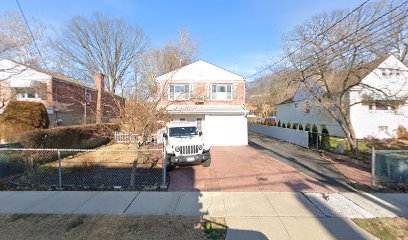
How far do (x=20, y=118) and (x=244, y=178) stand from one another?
488 inches

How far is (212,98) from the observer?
17500 mm

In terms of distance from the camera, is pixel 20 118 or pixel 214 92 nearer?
pixel 20 118

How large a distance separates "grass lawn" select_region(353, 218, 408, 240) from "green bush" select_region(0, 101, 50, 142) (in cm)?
1439

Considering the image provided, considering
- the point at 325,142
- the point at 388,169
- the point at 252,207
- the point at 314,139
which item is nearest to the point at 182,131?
the point at 252,207

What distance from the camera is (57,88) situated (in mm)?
19219

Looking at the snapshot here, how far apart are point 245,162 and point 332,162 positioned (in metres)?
4.25

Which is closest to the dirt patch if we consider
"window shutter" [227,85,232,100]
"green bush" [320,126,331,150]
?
"window shutter" [227,85,232,100]

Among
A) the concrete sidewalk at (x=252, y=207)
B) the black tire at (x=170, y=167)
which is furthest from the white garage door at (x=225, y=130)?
the concrete sidewalk at (x=252, y=207)

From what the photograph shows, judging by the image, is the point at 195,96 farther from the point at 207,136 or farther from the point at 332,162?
the point at 332,162

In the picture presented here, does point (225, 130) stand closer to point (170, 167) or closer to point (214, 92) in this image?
point (214, 92)

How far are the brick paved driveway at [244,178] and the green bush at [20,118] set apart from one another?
9.22 metres

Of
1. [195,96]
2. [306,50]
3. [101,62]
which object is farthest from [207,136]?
[101,62]

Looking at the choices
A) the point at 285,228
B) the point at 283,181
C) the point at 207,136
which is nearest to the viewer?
the point at 285,228

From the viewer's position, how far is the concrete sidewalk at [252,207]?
4.09 metres
